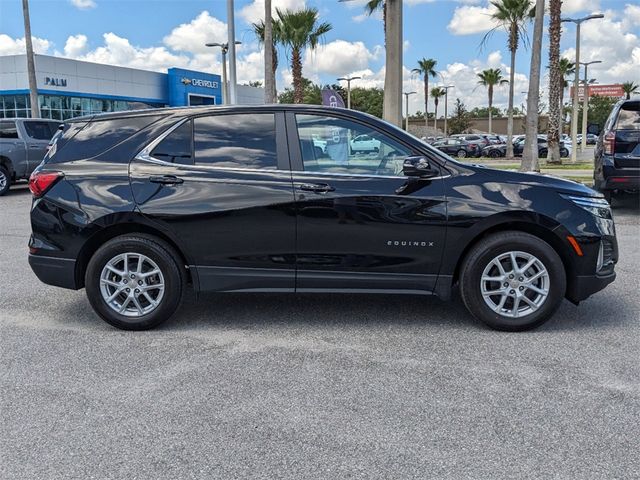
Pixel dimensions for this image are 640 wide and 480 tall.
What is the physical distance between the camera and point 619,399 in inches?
136

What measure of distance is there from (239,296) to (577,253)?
296cm

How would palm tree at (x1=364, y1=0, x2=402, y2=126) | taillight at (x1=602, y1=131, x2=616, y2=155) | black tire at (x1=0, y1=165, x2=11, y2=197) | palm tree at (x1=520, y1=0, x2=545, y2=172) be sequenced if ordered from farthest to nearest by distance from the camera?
1. palm tree at (x1=520, y1=0, x2=545, y2=172)
2. black tire at (x1=0, y1=165, x2=11, y2=197)
3. palm tree at (x1=364, y1=0, x2=402, y2=126)
4. taillight at (x1=602, y1=131, x2=616, y2=155)

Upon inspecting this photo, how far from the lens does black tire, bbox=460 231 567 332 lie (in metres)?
4.49

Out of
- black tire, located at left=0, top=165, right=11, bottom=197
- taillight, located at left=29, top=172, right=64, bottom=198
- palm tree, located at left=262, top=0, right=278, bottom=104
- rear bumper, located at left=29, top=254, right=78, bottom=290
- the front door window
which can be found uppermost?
palm tree, located at left=262, top=0, right=278, bottom=104

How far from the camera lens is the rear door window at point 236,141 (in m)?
4.62

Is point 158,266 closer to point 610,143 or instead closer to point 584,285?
point 584,285

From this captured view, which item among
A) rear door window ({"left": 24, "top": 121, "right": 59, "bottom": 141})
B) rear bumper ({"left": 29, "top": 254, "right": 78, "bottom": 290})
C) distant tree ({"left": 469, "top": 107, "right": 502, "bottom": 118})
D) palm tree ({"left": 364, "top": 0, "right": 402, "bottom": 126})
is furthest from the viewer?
distant tree ({"left": 469, "top": 107, "right": 502, "bottom": 118})

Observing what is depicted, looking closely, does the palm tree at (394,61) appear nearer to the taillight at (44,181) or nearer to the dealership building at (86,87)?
the taillight at (44,181)

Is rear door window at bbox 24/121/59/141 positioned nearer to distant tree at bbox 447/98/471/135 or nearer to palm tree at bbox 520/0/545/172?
palm tree at bbox 520/0/545/172

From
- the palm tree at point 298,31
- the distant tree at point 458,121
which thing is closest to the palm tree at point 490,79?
the distant tree at point 458,121

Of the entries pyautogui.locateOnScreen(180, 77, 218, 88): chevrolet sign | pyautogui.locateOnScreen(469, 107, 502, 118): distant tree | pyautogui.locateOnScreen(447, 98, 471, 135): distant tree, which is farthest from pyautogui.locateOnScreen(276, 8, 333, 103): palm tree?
pyautogui.locateOnScreen(469, 107, 502, 118): distant tree

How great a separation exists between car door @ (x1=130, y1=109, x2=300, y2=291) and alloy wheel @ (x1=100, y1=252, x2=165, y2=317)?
0.31 meters

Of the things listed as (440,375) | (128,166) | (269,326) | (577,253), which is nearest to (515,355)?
(440,375)

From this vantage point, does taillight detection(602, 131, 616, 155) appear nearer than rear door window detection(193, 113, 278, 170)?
No
